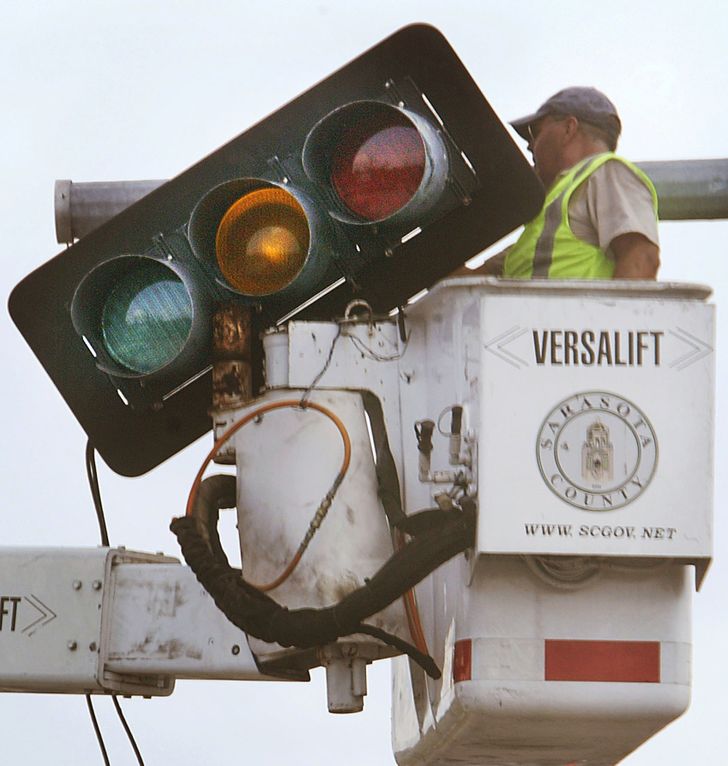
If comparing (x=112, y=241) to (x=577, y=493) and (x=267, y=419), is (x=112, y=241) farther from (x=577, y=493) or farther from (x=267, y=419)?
(x=577, y=493)

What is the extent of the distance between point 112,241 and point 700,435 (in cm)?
133

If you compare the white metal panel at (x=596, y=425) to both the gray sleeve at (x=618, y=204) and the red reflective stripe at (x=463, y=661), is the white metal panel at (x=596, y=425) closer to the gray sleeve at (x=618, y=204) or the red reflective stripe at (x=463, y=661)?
the red reflective stripe at (x=463, y=661)

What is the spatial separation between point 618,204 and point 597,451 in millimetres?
813

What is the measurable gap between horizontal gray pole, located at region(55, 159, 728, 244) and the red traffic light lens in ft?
2.15

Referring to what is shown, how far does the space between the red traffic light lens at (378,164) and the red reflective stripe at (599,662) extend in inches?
37.3

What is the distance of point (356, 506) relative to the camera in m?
4.40

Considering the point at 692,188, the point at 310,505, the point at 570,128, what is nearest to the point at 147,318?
the point at 310,505

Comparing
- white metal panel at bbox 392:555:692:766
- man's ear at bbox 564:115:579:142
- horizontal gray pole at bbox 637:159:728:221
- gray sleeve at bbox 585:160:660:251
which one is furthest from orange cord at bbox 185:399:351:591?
man's ear at bbox 564:115:579:142

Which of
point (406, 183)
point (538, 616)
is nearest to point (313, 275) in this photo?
point (406, 183)

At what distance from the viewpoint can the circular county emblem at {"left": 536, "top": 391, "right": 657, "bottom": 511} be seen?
418cm

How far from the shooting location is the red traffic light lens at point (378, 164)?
14.6 feet

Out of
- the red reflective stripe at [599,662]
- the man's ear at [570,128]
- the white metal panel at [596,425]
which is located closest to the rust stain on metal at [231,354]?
the white metal panel at [596,425]

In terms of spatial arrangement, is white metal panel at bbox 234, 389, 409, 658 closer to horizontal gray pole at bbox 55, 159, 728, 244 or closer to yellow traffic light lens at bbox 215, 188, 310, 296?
yellow traffic light lens at bbox 215, 188, 310, 296

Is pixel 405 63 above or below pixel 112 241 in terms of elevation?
above
